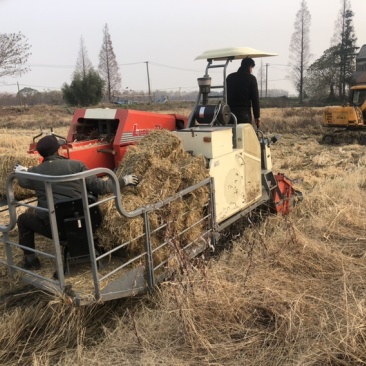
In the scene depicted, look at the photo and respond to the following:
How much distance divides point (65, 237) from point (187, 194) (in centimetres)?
133

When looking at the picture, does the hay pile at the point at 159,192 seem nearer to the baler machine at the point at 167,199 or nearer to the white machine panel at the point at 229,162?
the baler machine at the point at 167,199

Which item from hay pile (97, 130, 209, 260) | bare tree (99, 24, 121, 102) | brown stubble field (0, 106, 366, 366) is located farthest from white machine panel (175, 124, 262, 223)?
bare tree (99, 24, 121, 102)

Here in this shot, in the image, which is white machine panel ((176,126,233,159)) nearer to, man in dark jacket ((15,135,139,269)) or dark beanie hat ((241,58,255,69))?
man in dark jacket ((15,135,139,269))

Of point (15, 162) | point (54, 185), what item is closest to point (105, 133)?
point (15, 162)

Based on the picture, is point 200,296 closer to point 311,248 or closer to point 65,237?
point 65,237

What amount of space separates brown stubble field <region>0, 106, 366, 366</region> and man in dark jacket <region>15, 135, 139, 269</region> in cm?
51

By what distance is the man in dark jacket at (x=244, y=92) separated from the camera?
6.20 meters

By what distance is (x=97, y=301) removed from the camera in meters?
3.25

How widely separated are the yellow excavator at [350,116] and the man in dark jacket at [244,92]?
1136cm

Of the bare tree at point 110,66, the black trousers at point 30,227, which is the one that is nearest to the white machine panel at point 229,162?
the black trousers at point 30,227

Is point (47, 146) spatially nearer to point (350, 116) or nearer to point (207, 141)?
point (207, 141)

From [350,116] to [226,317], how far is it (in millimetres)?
14741

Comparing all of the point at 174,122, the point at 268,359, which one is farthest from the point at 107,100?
the point at 268,359

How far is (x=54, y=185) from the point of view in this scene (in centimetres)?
368
